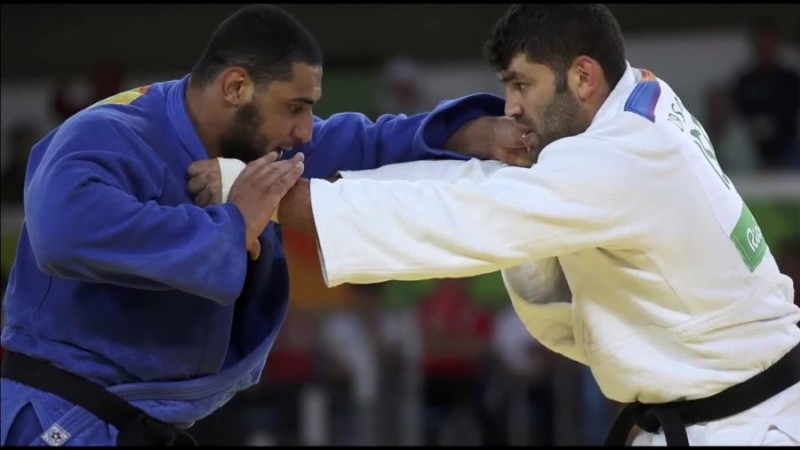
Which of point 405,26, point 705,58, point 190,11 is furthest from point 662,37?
point 190,11

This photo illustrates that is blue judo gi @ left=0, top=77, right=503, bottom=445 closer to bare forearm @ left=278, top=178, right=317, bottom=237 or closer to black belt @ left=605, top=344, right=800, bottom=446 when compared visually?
bare forearm @ left=278, top=178, right=317, bottom=237

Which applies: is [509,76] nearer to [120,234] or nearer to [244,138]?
[244,138]

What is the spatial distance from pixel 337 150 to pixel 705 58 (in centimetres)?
626

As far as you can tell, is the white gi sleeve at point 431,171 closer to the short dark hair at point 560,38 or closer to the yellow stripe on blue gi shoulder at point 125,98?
the short dark hair at point 560,38

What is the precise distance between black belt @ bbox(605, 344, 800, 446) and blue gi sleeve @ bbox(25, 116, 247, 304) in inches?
38.6

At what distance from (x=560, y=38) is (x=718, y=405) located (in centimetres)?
90

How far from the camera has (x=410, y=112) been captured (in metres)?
8.03

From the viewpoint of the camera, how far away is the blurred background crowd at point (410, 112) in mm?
6496

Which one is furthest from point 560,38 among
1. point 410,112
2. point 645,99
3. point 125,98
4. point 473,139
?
point 410,112

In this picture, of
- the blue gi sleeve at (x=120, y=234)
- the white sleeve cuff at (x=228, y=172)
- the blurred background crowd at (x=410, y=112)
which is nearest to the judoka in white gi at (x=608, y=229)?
the white sleeve cuff at (x=228, y=172)

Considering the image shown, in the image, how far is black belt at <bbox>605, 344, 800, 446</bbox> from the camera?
271 centimetres

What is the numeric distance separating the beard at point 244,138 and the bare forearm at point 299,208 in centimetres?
20

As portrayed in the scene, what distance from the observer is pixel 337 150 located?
314 cm

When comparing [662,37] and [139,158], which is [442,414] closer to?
[662,37]
